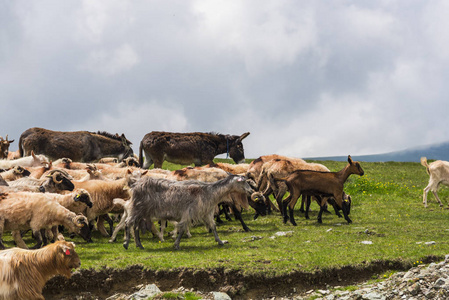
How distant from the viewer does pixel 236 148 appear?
87.5 ft

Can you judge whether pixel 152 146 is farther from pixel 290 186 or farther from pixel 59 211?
pixel 59 211

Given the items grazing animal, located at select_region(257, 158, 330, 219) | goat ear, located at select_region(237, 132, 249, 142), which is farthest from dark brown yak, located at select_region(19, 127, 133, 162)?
grazing animal, located at select_region(257, 158, 330, 219)

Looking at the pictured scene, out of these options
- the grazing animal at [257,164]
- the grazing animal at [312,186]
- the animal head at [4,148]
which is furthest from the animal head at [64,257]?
the animal head at [4,148]

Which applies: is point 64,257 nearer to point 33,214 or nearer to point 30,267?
point 30,267

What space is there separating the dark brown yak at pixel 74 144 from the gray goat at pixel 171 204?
50.5ft

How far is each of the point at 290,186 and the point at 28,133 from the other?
16.8 m

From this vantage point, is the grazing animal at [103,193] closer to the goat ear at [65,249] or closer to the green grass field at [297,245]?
the green grass field at [297,245]

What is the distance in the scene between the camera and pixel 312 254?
12859 mm

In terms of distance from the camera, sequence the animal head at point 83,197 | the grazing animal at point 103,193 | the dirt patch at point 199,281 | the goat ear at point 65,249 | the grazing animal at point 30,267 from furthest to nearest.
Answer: the grazing animal at point 103,193 → the animal head at point 83,197 → the dirt patch at point 199,281 → the goat ear at point 65,249 → the grazing animal at point 30,267

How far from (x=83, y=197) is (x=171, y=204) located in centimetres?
230

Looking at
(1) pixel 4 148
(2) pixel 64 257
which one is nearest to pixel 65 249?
(2) pixel 64 257

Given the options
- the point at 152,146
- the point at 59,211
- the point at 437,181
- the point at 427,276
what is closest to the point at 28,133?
the point at 152,146

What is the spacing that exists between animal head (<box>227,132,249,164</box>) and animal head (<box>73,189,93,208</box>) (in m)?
13.6

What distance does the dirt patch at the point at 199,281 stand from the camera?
11.6m
